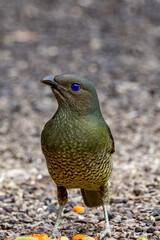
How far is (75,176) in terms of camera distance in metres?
4.05

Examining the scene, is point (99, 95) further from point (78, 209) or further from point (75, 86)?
point (75, 86)

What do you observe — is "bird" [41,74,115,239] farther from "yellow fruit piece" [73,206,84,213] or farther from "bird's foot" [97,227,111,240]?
"yellow fruit piece" [73,206,84,213]

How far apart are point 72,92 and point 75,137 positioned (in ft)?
1.36

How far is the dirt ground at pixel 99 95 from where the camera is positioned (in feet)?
16.1

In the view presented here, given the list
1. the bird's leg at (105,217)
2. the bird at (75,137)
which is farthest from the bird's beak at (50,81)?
the bird's leg at (105,217)

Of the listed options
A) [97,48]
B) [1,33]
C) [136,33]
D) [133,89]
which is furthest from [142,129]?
[1,33]

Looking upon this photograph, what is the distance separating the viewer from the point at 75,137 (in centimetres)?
396

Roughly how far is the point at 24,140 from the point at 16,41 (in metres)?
5.37

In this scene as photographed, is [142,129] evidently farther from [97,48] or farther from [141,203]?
[97,48]

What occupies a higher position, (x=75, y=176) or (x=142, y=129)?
(x=142, y=129)

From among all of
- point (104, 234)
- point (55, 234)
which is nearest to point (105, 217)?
point (104, 234)

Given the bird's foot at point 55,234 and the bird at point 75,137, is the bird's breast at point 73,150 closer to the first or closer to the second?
the bird at point 75,137

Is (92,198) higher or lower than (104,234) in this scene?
higher

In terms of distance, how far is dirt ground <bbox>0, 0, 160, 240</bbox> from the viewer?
4918mm
